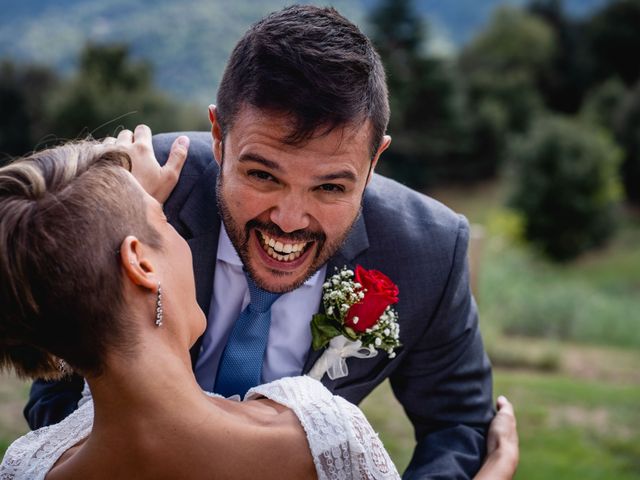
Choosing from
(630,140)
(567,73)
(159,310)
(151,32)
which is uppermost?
(159,310)

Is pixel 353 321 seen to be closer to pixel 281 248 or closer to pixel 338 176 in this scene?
pixel 281 248

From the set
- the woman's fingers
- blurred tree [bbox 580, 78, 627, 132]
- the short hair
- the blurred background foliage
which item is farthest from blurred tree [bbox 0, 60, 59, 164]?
the short hair

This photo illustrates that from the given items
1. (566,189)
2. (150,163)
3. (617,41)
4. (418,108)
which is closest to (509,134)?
(418,108)

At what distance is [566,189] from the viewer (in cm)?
2828

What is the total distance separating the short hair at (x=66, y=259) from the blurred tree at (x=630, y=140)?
35292 millimetres

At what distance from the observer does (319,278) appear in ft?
10.4

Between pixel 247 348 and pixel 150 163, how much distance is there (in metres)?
0.84

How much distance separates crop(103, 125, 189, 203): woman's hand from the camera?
2915 mm

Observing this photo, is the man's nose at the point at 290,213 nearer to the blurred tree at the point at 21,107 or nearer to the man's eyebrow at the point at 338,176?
the man's eyebrow at the point at 338,176

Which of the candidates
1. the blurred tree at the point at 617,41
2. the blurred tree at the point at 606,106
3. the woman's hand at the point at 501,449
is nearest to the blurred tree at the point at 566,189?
the blurred tree at the point at 606,106

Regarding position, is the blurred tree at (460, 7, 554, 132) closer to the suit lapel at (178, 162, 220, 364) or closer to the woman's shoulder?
the suit lapel at (178, 162, 220, 364)

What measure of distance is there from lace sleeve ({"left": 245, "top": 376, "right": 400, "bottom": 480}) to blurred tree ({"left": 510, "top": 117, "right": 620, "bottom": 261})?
27.4 meters

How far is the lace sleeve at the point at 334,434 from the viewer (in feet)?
7.26

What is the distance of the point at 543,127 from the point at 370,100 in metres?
27.9
